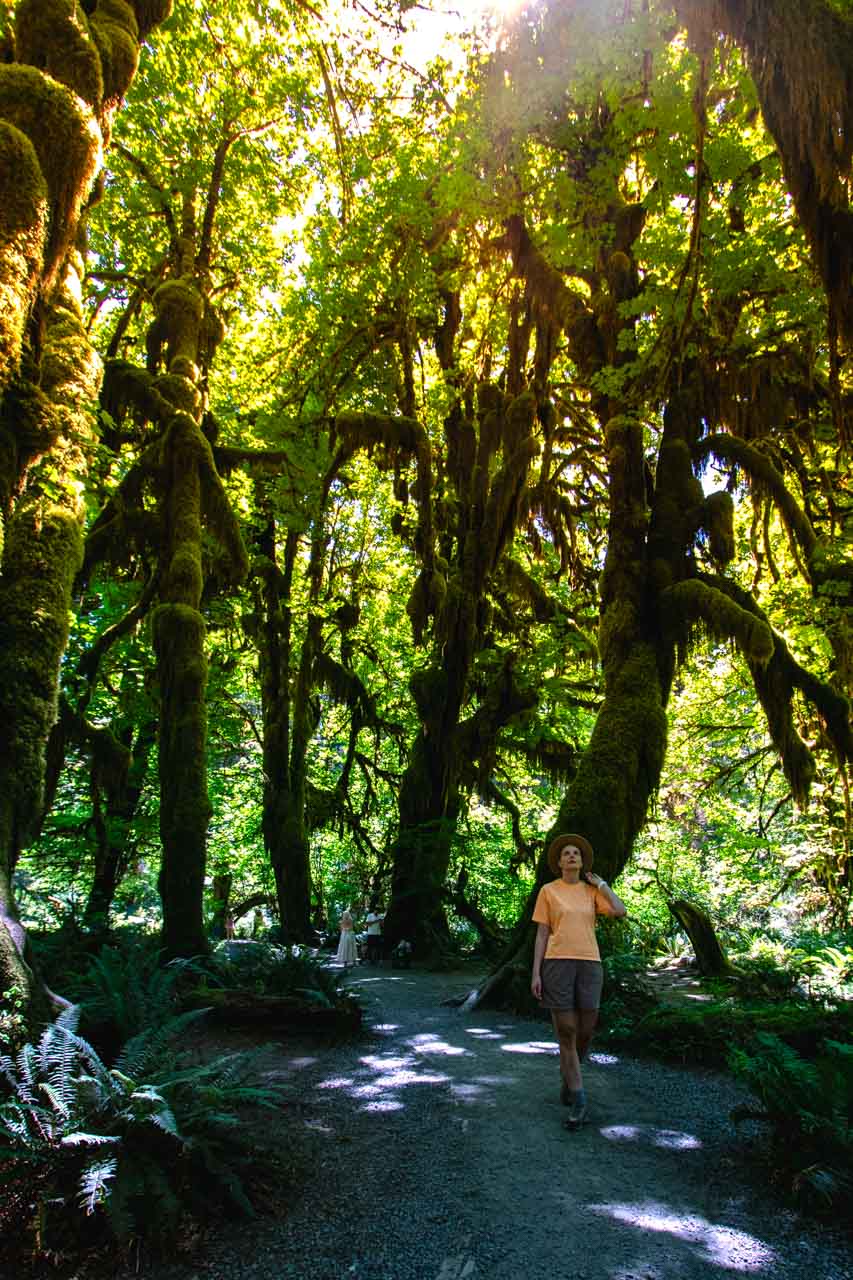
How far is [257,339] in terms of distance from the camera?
48.3 feet

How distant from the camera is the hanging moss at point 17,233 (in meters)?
3.58

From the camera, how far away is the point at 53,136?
4.27 meters

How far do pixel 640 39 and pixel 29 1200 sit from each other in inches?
328

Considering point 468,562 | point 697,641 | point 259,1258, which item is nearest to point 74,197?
point 259,1258

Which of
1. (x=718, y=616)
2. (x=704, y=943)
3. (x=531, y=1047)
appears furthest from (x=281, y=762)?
(x=718, y=616)

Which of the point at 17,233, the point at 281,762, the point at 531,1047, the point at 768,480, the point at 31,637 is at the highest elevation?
the point at 768,480

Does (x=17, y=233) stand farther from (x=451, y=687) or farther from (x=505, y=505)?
(x=451, y=687)

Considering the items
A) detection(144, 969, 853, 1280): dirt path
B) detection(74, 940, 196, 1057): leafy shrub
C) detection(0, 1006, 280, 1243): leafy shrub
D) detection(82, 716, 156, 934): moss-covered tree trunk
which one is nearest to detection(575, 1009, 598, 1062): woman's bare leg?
detection(144, 969, 853, 1280): dirt path

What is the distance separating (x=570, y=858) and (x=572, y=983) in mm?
791

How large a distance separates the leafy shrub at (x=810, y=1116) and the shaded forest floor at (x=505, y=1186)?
19 cm

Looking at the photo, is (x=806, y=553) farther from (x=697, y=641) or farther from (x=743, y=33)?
(x=743, y=33)

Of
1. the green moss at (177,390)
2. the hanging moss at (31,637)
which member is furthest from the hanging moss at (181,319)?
the hanging moss at (31,637)

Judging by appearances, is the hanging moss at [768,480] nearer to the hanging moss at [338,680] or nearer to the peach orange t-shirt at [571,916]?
the peach orange t-shirt at [571,916]

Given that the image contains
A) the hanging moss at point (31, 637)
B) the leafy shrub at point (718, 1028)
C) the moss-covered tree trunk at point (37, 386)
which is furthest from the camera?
the leafy shrub at point (718, 1028)
